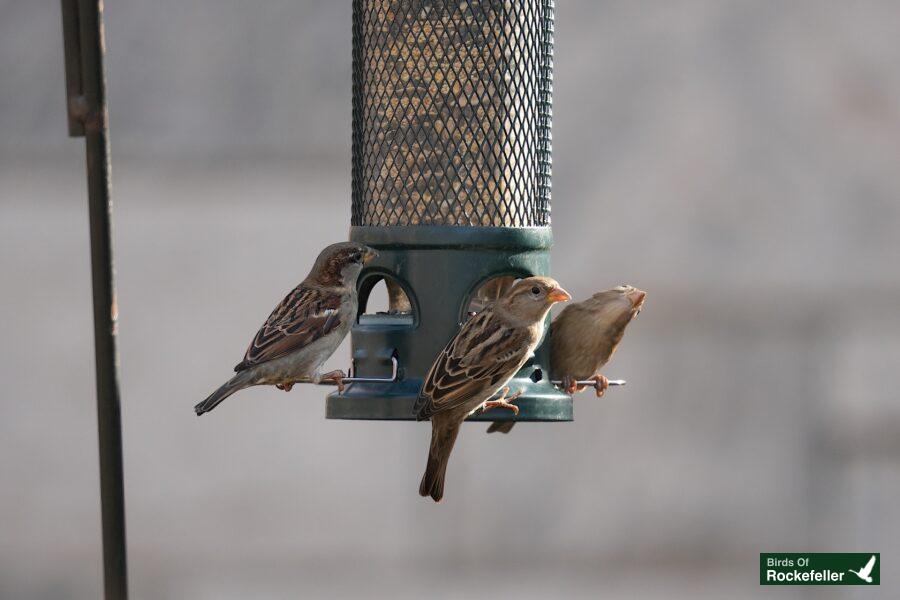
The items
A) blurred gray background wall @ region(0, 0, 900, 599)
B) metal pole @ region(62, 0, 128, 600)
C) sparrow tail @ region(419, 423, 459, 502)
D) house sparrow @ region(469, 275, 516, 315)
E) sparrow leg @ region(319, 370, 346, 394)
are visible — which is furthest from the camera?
blurred gray background wall @ region(0, 0, 900, 599)

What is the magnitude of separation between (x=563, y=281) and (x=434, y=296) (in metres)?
2.88

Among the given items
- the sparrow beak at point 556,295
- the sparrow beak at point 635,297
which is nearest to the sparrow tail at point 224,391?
the sparrow beak at point 556,295

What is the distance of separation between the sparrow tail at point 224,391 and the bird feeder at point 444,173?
0.39m

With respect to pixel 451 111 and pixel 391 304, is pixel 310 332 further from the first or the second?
pixel 451 111

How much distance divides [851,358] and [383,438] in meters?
2.64

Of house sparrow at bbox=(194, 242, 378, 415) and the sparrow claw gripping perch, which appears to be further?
house sparrow at bbox=(194, 242, 378, 415)

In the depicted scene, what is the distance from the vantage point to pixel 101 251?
370 cm

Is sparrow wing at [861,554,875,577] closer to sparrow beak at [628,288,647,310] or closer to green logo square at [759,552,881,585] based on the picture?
green logo square at [759,552,881,585]

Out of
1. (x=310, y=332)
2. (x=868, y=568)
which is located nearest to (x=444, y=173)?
(x=310, y=332)

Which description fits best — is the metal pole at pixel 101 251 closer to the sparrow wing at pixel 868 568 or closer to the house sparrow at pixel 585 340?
the house sparrow at pixel 585 340

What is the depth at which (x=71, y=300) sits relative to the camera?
8.16 m

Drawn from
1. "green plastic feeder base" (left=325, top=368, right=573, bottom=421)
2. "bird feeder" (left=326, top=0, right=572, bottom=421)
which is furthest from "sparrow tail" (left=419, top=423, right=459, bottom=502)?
"bird feeder" (left=326, top=0, right=572, bottom=421)

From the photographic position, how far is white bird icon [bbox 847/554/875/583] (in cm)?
809

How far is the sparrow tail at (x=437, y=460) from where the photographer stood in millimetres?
4809
